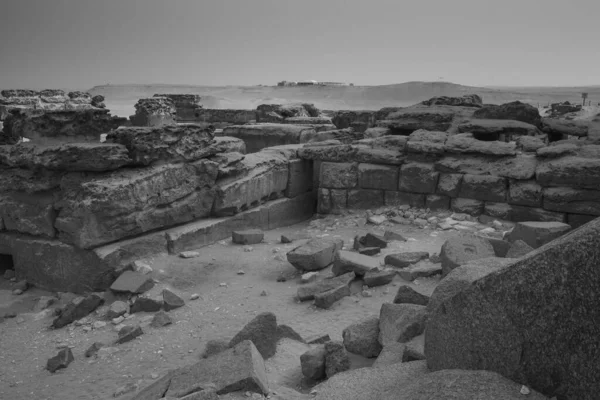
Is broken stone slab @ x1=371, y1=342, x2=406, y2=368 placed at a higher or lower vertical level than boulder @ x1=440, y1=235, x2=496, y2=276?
lower

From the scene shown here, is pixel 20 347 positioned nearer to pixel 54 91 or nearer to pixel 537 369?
pixel 537 369

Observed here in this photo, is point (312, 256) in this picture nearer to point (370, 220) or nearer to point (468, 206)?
point (370, 220)

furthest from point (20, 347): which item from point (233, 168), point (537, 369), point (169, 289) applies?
point (537, 369)

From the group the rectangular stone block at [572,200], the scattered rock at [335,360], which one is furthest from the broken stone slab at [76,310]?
the rectangular stone block at [572,200]

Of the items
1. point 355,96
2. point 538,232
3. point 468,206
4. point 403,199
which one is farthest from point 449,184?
point 355,96

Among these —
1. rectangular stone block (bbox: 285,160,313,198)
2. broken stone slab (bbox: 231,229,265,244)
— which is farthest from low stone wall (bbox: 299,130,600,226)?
broken stone slab (bbox: 231,229,265,244)

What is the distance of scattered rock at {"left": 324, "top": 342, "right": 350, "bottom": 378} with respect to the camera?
3133 millimetres

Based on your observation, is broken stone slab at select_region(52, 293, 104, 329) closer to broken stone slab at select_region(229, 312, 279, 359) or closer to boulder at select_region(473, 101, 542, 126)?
broken stone slab at select_region(229, 312, 279, 359)

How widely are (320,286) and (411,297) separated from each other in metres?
0.97

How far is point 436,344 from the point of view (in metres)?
2.39

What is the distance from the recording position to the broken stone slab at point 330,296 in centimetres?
451

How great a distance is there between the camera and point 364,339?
3482 millimetres

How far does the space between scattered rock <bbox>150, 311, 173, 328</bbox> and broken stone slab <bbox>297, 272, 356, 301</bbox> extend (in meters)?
1.17

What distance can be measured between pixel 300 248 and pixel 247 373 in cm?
269
